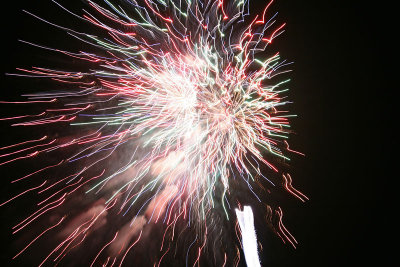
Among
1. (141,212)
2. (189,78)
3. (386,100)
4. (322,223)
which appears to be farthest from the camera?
(322,223)

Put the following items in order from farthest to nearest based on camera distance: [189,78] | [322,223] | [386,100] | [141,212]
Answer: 1. [322,223]
2. [386,100]
3. [141,212]
4. [189,78]

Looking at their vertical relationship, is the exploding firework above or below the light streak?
above

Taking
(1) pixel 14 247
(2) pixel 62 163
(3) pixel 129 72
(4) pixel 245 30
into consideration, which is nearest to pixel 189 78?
(3) pixel 129 72

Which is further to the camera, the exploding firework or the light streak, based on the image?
the exploding firework

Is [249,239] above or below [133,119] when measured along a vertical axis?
below

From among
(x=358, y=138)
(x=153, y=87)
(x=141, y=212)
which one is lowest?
(x=141, y=212)

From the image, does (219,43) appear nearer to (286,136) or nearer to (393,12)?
(286,136)

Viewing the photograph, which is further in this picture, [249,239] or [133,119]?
[133,119]

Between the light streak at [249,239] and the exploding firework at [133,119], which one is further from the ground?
the exploding firework at [133,119]
